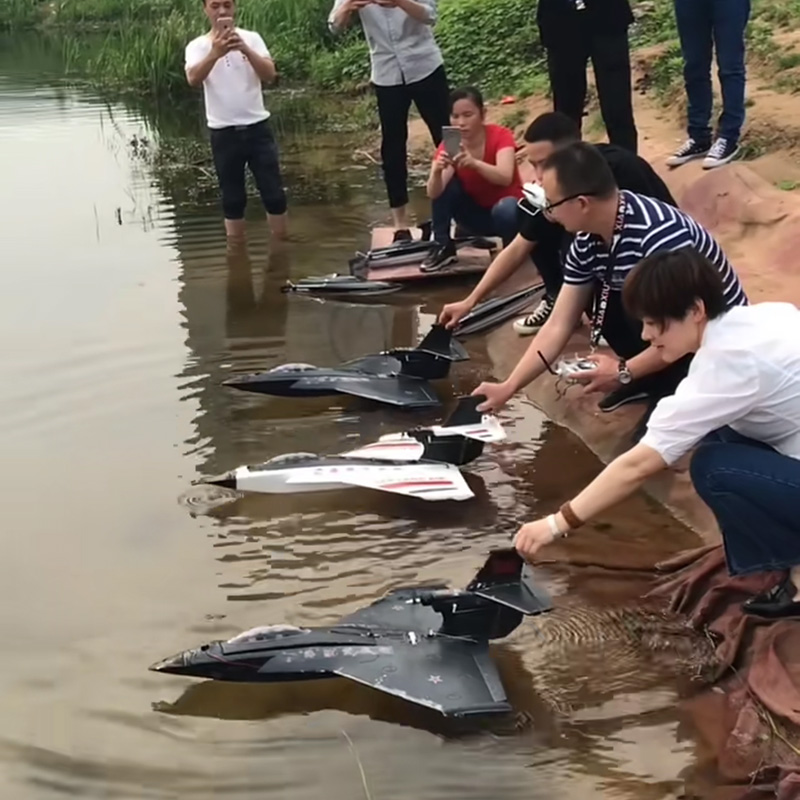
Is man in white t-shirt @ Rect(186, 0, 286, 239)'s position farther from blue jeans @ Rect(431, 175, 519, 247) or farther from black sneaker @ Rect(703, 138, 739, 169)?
black sneaker @ Rect(703, 138, 739, 169)

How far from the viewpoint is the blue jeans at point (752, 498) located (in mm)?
3227

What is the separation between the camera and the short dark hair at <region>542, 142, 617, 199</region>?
14.3ft

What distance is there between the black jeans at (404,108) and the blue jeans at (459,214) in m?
0.68

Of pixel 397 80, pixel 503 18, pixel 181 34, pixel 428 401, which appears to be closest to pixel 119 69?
pixel 181 34

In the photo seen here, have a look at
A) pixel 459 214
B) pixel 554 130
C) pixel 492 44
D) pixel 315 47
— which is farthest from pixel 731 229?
pixel 315 47

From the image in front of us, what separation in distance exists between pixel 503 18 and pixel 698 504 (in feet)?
39.1

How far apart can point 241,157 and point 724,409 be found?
18.7ft

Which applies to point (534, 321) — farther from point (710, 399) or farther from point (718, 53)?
point (710, 399)

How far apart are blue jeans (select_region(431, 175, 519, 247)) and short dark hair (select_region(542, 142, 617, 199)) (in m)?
2.38

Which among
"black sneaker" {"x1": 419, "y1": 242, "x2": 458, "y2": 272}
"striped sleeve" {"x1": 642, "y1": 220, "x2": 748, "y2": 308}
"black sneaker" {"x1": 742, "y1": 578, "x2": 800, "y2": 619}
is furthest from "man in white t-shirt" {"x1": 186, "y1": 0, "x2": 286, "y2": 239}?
"black sneaker" {"x1": 742, "y1": 578, "x2": 800, "y2": 619}

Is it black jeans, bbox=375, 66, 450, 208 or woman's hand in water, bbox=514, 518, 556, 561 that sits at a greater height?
black jeans, bbox=375, 66, 450, 208

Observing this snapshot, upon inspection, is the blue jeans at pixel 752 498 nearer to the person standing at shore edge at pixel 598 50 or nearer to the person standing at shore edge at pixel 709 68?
the person standing at shore edge at pixel 598 50

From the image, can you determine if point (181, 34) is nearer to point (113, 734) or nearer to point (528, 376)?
point (528, 376)

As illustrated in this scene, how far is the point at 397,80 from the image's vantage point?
7688 mm
